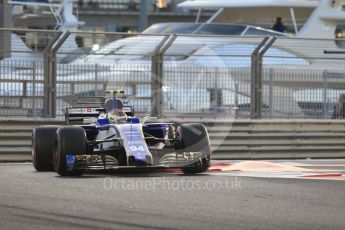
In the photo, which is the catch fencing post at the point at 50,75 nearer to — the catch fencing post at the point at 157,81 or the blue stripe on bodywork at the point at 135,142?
the catch fencing post at the point at 157,81

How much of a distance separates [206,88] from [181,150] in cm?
493

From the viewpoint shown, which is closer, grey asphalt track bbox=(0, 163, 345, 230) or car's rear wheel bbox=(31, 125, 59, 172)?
grey asphalt track bbox=(0, 163, 345, 230)

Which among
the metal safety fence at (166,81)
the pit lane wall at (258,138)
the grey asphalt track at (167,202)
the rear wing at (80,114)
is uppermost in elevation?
the metal safety fence at (166,81)

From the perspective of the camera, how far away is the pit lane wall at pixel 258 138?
54.5ft

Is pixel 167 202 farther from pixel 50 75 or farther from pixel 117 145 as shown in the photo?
pixel 50 75

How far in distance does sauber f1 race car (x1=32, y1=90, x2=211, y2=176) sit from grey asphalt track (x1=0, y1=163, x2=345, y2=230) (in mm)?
235

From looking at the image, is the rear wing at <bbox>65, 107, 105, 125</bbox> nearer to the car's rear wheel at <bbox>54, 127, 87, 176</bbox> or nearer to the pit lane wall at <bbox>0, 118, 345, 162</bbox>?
the car's rear wheel at <bbox>54, 127, 87, 176</bbox>

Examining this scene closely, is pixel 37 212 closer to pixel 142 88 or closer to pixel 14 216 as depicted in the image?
pixel 14 216

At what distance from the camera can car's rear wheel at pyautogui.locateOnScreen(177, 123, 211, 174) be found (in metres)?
13.4

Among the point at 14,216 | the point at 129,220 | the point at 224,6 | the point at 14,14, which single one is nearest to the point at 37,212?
the point at 14,216

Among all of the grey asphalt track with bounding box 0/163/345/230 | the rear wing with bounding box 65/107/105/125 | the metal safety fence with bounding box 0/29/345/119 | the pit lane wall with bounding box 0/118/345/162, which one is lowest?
the grey asphalt track with bounding box 0/163/345/230

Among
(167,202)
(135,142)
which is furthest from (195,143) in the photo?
(167,202)

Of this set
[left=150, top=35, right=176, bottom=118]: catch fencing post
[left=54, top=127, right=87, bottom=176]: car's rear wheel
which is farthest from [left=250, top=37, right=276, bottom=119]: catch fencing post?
[left=54, top=127, right=87, bottom=176]: car's rear wheel

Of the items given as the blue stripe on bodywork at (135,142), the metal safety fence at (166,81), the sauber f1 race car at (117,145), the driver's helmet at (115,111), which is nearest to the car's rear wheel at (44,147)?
the sauber f1 race car at (117,145)
